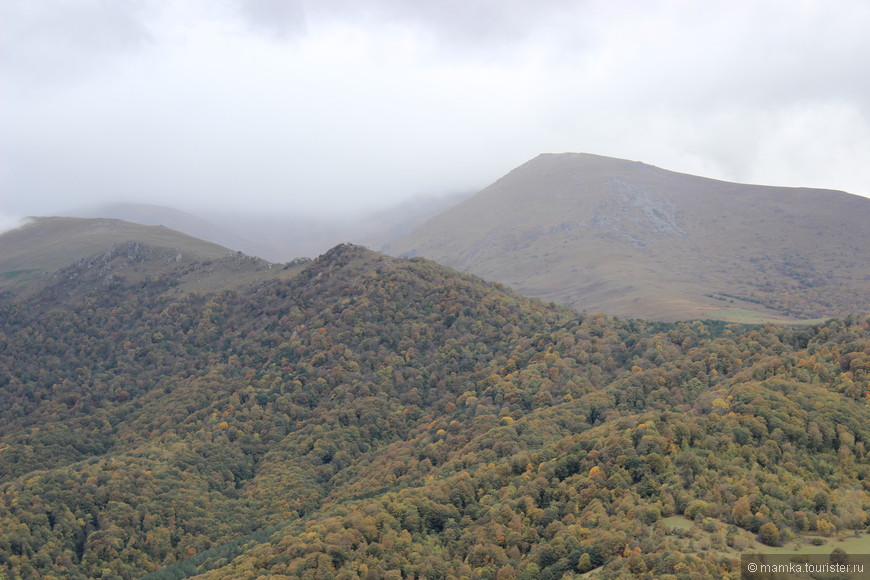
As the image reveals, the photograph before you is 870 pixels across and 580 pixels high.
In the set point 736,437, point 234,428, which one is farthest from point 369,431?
point 736,437

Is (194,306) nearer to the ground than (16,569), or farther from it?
farther from it

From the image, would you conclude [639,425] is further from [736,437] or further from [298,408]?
[298,408]

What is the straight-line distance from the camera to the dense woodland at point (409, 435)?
80.2 metres

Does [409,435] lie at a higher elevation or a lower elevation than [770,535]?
lower

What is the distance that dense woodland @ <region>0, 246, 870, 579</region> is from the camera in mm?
80250

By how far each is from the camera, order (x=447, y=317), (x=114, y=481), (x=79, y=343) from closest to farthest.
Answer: (x=114, y=481), (x=447, y=317), (x=79, y=343)

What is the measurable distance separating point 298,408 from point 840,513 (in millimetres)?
97160

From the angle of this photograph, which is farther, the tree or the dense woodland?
the dense woodland

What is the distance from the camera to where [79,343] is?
615 feet

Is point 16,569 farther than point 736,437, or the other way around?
point 16,569

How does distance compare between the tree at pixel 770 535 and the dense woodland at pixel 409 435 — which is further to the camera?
the dense woodland at pixel 409 435

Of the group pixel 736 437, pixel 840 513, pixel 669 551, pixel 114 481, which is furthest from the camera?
pixel 114 481

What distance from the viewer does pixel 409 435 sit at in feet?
451

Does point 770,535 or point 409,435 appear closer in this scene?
point 770,535
